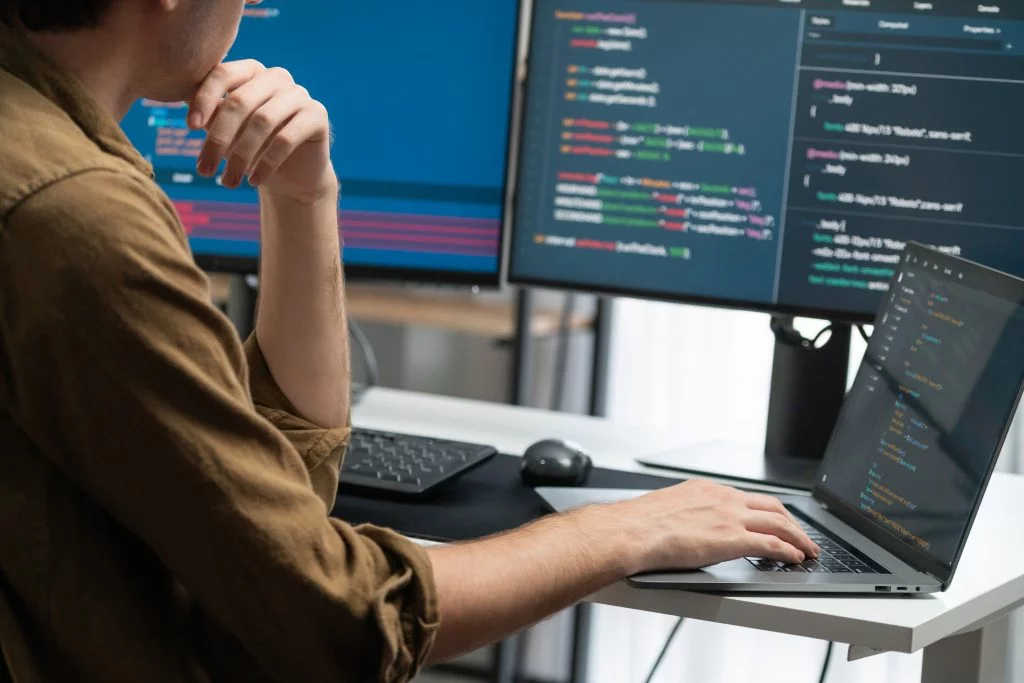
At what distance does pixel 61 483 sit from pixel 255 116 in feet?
1.25

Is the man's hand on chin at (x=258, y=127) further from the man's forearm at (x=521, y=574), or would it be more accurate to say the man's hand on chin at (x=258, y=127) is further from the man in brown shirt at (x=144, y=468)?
the man's forearm at (x=521, y=574)

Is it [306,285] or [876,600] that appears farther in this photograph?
[306,285]

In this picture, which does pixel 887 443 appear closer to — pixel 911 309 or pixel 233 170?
pixel 911 309

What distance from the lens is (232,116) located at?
1.00 m

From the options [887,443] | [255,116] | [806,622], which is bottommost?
[806,622]

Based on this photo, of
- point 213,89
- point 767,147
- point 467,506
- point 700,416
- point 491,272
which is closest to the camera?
point 213,89

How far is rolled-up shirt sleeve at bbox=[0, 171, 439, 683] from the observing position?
0.69 metres

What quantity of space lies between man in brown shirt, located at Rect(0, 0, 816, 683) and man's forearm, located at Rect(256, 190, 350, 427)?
301 millimetres

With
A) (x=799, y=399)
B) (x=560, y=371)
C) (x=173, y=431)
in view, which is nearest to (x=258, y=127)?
(x=173, y=431)

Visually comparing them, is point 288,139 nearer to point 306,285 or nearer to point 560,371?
point 306,285

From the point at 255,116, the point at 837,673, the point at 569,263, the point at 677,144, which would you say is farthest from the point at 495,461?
the point at 837,673

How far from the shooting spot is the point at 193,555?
2.38 feet

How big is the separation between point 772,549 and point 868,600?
0.08m

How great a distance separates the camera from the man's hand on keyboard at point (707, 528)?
39.6 inches
